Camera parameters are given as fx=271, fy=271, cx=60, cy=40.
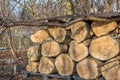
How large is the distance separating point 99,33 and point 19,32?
1035cm

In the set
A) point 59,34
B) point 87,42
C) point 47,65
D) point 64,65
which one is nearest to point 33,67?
point 47,65

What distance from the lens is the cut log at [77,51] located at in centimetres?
543

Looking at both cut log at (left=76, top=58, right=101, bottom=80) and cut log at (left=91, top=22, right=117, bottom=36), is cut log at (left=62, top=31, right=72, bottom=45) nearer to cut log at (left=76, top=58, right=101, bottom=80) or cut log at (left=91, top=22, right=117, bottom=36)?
cut log at (left=76, top=58, right=101, bottom=80)

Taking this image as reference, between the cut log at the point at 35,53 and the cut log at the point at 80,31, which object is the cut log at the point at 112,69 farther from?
the cut log at the point at 35,53

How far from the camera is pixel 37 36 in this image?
6535mm

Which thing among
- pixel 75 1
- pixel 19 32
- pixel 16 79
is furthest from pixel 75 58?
pixel 19 32

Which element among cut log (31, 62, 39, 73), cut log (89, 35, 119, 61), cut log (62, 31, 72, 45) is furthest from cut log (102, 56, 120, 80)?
cut log (31, 62, 39, 73)

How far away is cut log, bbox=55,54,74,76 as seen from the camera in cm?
578

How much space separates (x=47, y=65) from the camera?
6258 mm

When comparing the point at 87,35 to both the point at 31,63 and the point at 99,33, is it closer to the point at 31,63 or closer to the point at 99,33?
the point at 99,33

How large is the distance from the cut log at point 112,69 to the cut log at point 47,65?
4.70ft

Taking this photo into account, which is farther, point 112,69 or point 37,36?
point 37,36

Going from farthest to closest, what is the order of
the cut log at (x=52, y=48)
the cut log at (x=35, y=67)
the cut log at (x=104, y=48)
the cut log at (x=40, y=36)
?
the cut log at (x=35, y=67) < the cut log at (x=40, y=36) < the cut log at (x=52, y=48) < the cut log at (x=104, y=48)

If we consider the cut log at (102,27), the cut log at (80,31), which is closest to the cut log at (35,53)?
the cut log at (80,31)
